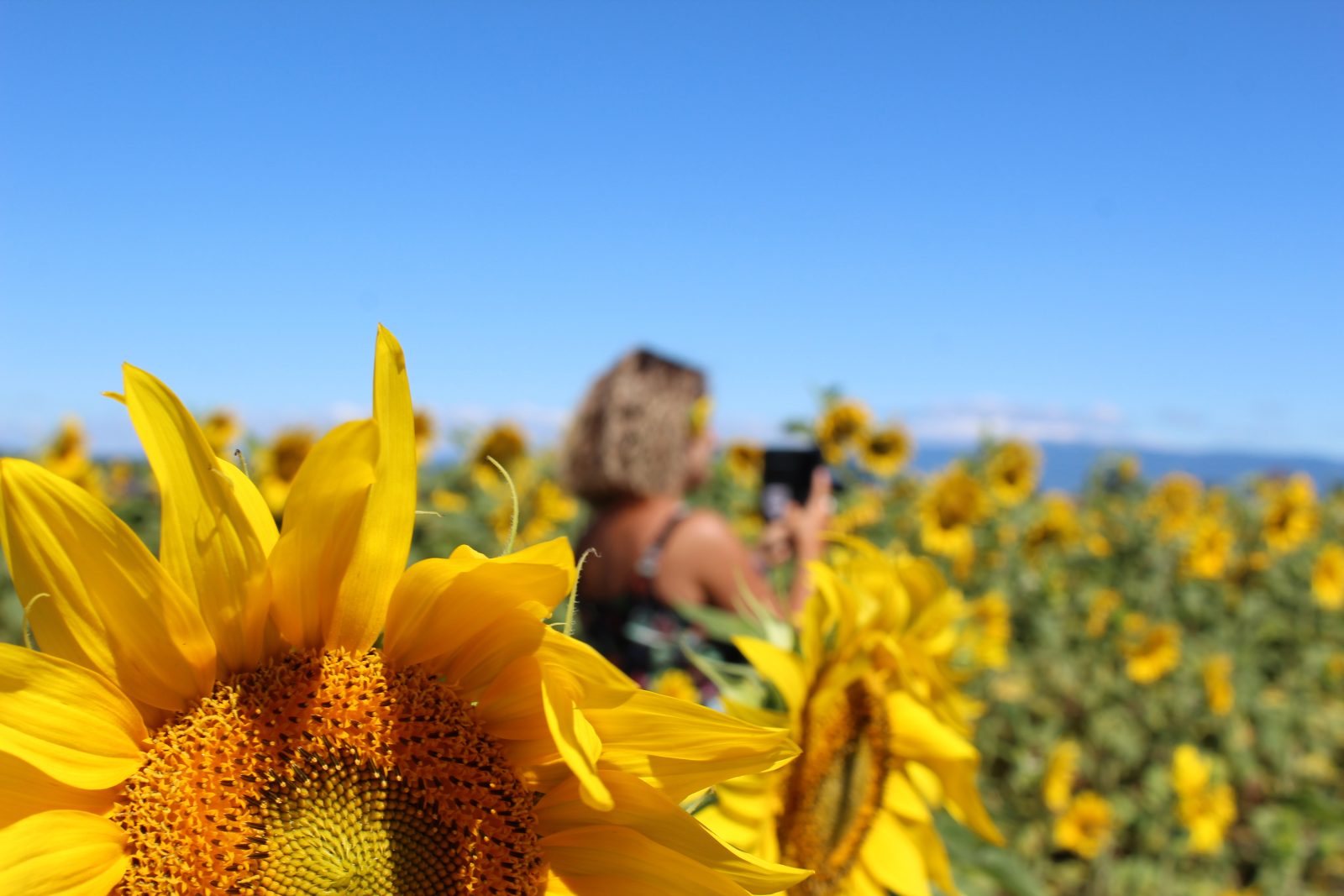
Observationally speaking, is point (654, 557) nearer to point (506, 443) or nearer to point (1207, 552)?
point (506, 443)

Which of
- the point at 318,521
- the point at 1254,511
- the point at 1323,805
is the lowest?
the point at 1323,805

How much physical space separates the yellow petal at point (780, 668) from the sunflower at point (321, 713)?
38cm

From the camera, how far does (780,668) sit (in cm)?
113

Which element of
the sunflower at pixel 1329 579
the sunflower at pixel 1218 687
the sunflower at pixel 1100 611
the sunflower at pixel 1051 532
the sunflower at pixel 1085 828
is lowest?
the sunflower at pixel 1085 828

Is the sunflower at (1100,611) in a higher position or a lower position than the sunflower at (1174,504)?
lower

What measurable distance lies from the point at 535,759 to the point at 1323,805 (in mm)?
4413

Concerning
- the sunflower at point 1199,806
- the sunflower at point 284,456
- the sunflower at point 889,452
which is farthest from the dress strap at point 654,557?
the sunflower at point 1199,806

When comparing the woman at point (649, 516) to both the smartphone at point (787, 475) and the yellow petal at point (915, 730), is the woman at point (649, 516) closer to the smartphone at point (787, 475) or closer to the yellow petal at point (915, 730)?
the smartphone at point (787, 475)

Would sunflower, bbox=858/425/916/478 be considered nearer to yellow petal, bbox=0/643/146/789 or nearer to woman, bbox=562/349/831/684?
woman, bbox=562/349/831/684

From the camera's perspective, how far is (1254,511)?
26.9ft

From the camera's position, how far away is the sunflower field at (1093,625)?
15.0 feet

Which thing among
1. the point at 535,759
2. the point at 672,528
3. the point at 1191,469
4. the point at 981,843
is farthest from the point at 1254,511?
the point at 535,759

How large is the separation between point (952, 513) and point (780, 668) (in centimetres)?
575

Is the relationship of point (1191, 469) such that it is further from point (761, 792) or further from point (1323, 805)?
point (761, 792)
